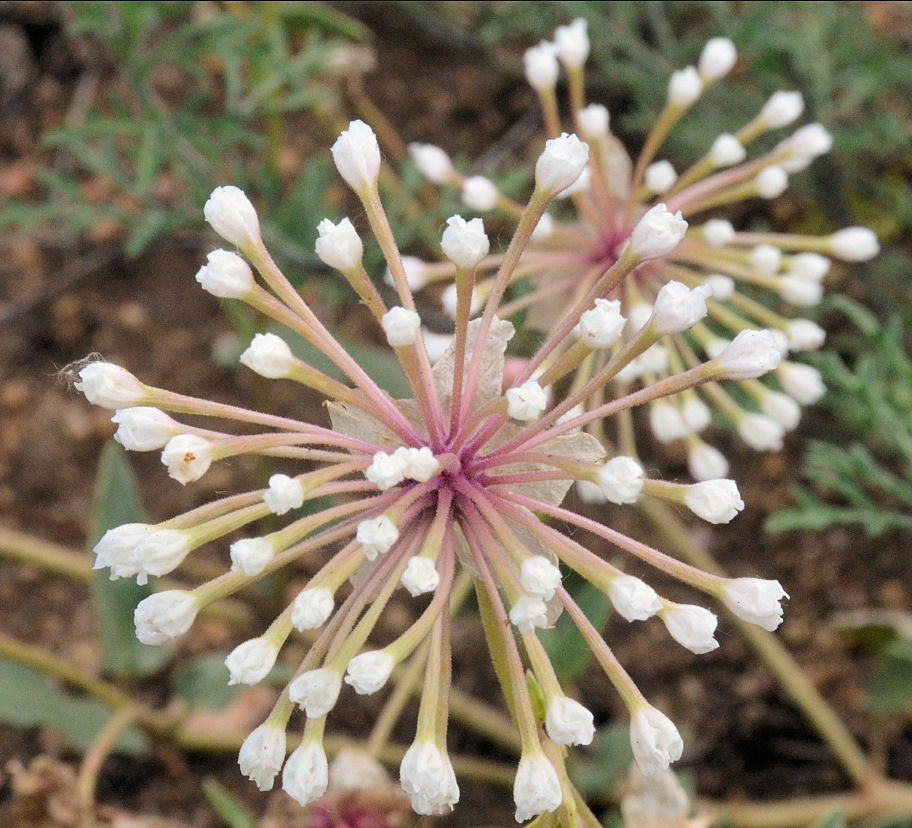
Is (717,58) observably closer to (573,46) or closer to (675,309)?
(573,46)

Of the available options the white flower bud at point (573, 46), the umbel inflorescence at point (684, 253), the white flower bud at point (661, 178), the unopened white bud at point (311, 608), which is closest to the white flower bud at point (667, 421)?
the umbel inflorescence at point (684, 253)

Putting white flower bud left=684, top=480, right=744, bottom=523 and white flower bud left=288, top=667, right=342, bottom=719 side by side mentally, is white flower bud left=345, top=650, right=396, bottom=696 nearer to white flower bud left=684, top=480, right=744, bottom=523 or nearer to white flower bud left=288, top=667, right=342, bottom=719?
white flower bud left=288, top=667, right=342, bottom=719

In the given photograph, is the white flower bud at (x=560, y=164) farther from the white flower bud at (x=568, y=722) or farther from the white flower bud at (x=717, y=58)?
the white flower bud at (x=717, y=58)

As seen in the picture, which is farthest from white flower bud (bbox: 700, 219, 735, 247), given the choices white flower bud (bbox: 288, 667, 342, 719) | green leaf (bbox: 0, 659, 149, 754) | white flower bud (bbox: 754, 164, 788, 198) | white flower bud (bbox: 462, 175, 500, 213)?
green leaf (bbox: 0, 659, 149, 754)

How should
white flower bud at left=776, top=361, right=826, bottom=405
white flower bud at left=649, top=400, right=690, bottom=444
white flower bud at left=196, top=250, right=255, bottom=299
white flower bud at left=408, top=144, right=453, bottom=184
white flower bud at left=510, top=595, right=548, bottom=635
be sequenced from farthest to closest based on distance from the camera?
white flower bud at left=408, top=144, right=453, bottom=184
white flower bud at left=776, top=361, right=826, bottom=405
white flower bud at left=649, top=400, right=690, bottom=444
white flower bud at left=196, top=250, right=255, bottom=299
white flower bud at left=510, top=595, right=548, bottom=635

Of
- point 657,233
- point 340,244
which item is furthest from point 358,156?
point 657,233

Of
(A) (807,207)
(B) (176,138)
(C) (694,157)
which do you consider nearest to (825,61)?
(C) (694,157)

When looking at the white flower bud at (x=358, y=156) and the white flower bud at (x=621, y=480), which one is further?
the white flower bud at (x=358, y=156)

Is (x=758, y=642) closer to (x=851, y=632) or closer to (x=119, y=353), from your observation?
(x=851, y=632)
